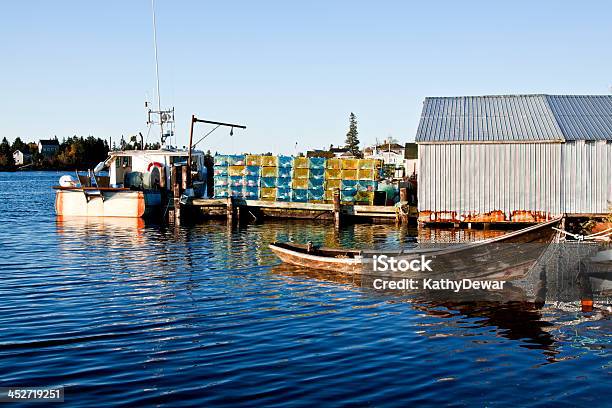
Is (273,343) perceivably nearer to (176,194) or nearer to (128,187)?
(176,194)

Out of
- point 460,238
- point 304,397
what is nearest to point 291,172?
point 460,238

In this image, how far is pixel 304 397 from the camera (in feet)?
34.4

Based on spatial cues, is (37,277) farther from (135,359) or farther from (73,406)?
(73,406)

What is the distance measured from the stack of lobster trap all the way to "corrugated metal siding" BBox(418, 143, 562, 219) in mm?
6704

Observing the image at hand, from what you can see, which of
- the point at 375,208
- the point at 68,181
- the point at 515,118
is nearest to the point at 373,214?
the point at 375,208

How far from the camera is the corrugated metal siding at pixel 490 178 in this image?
3094cm

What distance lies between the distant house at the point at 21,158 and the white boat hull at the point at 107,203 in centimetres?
16744

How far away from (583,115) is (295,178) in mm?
15097

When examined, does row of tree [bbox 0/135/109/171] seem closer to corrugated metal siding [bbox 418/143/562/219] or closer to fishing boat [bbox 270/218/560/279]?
corrugated metal siding [bbox 418/143/562/219]

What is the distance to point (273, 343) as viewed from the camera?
13430mm

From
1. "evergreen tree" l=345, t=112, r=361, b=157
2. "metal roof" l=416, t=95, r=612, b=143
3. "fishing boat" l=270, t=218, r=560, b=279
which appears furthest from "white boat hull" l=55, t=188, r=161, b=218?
"evergreen tree" l=345, t=112, r=361, b=157

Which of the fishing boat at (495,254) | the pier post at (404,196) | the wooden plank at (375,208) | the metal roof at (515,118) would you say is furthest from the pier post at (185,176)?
the fishing boat at (495,254)

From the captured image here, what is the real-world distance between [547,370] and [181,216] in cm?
2999

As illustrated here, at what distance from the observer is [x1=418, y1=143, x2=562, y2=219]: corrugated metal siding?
30.9 metres
